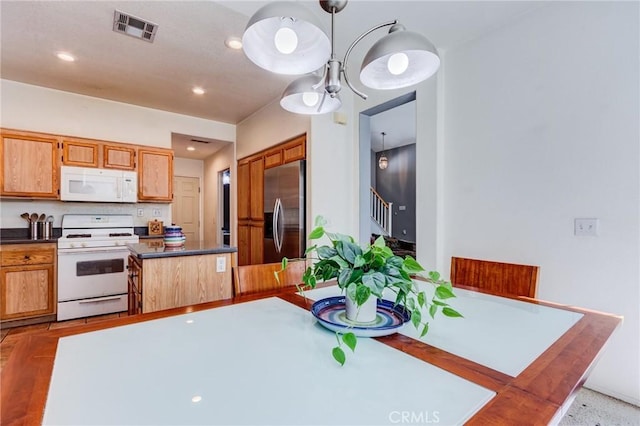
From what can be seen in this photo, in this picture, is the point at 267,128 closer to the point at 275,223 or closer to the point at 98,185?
the point at 275,223

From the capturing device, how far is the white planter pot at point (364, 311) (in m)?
0.99

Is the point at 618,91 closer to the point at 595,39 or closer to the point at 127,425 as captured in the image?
the point at 595,39

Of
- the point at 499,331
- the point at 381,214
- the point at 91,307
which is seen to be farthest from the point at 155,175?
the point at 381,214

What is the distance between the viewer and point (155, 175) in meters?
4.08

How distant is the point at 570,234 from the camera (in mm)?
2109

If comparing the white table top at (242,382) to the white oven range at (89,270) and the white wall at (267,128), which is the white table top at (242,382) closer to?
the white wall at (267,128)

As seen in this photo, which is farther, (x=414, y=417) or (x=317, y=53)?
(x=317, y=53)

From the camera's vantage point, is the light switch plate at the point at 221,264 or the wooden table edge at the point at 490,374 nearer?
the wooden table edge at the point at 490,374

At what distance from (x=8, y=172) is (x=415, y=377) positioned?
4338 mm

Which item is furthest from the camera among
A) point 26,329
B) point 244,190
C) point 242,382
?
point 244,190

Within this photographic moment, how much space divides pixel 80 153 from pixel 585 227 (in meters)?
4.84

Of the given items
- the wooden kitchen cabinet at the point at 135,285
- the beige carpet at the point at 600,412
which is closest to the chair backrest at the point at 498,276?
the beige carpet at the point at 600,412

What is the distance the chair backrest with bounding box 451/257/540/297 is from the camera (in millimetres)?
1562

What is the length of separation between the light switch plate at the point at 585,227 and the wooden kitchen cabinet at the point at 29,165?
485 centimetres
